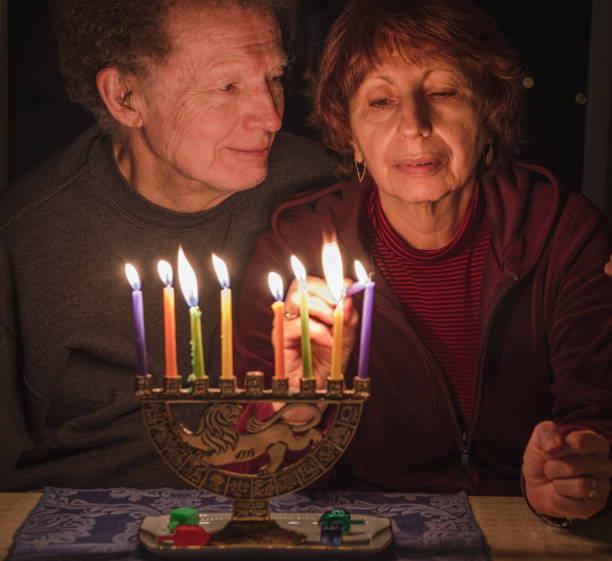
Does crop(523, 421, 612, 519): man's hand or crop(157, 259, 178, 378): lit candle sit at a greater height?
crop(157, 259, 178, 378): lit candle

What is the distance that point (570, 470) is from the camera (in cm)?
174

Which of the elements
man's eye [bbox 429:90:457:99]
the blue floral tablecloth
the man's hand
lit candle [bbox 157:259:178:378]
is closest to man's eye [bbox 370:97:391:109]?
man's eye [bbox 429:90:457:99]

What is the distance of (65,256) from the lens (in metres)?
2.09

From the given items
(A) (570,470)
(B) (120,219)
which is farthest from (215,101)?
(A) (570,470)

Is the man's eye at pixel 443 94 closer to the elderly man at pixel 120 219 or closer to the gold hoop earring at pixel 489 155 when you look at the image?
the gold hoop earring at pixel 489 155

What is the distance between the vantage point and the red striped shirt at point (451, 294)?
2027mm

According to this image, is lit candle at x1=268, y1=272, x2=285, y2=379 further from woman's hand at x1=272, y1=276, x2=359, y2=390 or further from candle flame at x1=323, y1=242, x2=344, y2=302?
woman's hand at x1=272, y1=276, x2=359, y2=390

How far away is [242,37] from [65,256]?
69 centimetres

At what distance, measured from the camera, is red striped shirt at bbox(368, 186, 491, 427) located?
203 centimetres

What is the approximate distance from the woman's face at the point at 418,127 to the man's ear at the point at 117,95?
1.77 feet

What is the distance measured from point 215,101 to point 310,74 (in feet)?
0.80

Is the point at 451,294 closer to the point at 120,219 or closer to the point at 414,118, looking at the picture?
the point at 414,118

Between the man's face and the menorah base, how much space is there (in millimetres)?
821

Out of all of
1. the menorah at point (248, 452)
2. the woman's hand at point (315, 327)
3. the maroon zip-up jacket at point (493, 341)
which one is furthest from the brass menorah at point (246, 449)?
the maroon zip-up jacket at point (493, 341)
